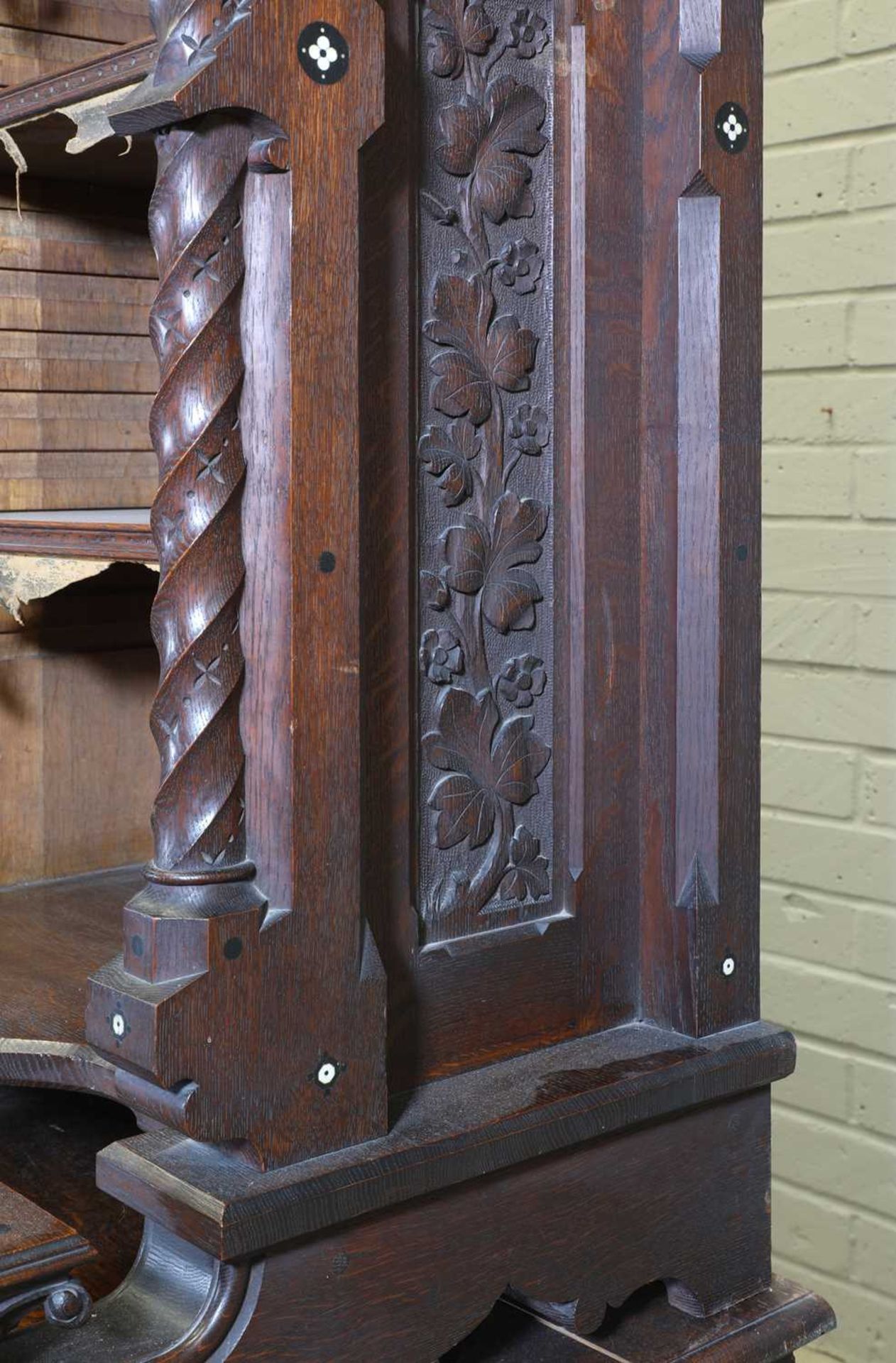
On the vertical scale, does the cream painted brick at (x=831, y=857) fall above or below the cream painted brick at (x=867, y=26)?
below

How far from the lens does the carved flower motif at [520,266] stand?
39.6 inches

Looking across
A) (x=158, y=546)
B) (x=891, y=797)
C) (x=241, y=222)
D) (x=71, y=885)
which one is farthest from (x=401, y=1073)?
(x=891, y=797)

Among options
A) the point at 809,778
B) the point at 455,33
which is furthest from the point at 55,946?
the point at 809,778

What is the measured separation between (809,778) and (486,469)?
3.35 feet

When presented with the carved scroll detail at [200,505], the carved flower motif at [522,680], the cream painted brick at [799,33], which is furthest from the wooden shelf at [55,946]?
the cream painted brick at [799,33]

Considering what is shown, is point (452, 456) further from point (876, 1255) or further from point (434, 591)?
point (876, 1255)

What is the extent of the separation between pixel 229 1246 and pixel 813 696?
1.23 m

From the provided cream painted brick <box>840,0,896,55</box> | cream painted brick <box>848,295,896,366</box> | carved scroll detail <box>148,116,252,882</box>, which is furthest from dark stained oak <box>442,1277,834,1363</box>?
cream painted brick <box>840,0,896,55</box>

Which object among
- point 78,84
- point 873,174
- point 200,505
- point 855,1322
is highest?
point 873,174

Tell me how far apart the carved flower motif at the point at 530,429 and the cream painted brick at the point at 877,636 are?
89cm

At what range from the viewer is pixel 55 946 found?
4.43 feet

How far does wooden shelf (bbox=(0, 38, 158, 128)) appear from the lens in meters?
1.12

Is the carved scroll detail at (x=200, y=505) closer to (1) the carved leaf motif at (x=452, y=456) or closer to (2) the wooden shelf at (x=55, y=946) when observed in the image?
(1) the carved leaf motif at (x=452, y=456)

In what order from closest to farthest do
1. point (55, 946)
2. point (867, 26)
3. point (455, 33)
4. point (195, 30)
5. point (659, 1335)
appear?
point (195, 30), point (455, 33), point (659, 1335), point (55, 946), point (867, 26)
